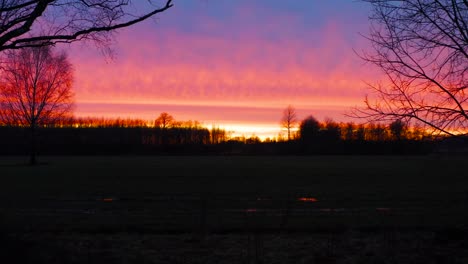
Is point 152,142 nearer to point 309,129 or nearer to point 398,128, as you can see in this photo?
point 309,129

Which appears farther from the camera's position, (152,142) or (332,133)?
(152,142)

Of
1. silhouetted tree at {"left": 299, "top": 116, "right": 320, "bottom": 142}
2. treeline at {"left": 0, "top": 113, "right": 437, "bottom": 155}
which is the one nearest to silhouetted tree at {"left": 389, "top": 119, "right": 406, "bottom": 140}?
treeline at {"left": 0, "top": 113, "right": 437, "bottom": 155}

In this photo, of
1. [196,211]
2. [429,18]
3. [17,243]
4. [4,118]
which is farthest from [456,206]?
[4,118]

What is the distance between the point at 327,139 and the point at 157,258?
137m

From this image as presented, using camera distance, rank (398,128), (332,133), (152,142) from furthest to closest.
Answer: (152,142) < (332,133) < (398,128)

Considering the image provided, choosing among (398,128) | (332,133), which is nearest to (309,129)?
(332,133)

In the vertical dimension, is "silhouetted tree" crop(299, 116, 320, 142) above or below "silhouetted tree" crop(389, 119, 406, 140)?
above

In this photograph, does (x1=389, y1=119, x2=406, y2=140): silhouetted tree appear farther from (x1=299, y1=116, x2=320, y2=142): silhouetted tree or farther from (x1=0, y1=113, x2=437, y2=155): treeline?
(x1=299, y1=116, x2=320, y2=142): silhouetted tree

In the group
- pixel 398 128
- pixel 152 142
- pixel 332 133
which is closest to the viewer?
pixel 398 128

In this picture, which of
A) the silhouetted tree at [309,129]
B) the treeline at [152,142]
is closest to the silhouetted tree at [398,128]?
the treeline at [152,142]

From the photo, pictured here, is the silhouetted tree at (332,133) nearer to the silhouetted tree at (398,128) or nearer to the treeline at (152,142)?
the treeline at (152,142)

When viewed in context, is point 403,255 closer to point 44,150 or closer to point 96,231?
point 96,231

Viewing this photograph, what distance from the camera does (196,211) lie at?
19531mm

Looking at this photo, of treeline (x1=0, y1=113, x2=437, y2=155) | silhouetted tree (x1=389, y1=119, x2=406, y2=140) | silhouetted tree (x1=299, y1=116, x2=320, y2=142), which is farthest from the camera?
silhouetted tree (x1=299, y1=116, x2=320, y2=142)
